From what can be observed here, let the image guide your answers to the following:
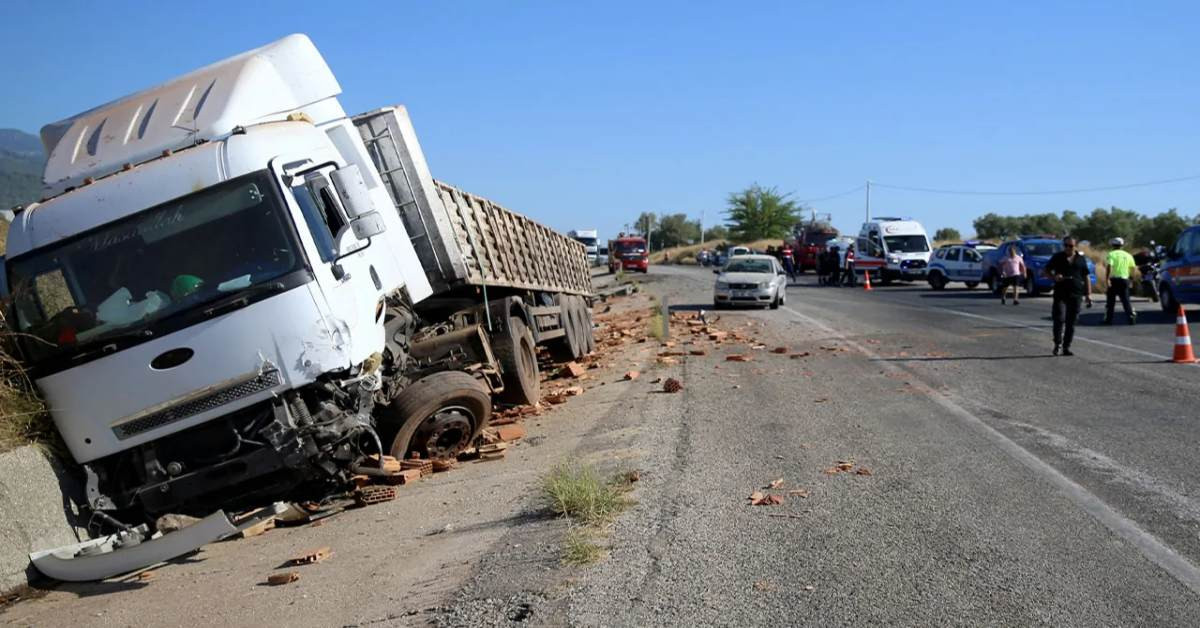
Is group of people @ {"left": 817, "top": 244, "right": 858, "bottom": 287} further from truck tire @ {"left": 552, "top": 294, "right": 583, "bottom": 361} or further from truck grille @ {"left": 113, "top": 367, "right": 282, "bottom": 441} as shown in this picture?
truck grille @ {"left": 113, "top": 367, "right": 282, "bottom": 441}

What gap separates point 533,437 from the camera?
35.3 feet

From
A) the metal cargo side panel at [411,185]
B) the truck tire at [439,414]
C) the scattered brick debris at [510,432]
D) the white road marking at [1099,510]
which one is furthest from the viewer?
the metal cargo side panel at [411,185]

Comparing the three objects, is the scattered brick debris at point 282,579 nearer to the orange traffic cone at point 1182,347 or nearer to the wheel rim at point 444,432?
the wheel rim at point 444,432

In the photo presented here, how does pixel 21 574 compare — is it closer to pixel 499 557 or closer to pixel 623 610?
pixel 499 557

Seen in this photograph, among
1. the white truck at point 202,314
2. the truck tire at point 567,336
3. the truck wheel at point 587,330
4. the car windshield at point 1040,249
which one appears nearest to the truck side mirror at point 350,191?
the white truck at point 202,314

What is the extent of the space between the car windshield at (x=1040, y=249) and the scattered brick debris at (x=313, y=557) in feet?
101

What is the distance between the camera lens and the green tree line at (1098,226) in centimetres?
6794

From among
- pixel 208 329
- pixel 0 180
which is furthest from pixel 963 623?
pixel 0 180

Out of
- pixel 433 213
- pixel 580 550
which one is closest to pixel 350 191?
pixel 433 213

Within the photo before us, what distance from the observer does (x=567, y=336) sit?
54.1 ft

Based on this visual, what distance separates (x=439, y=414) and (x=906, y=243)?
3762 cm

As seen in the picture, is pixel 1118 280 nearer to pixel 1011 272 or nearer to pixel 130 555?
pixel 1011 272

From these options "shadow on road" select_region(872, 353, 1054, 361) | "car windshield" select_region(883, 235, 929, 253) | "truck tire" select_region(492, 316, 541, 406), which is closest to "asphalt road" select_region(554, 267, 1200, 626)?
"shadow on road" select_region(872, 353, 1054, 361)

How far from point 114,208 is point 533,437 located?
4.69 m
